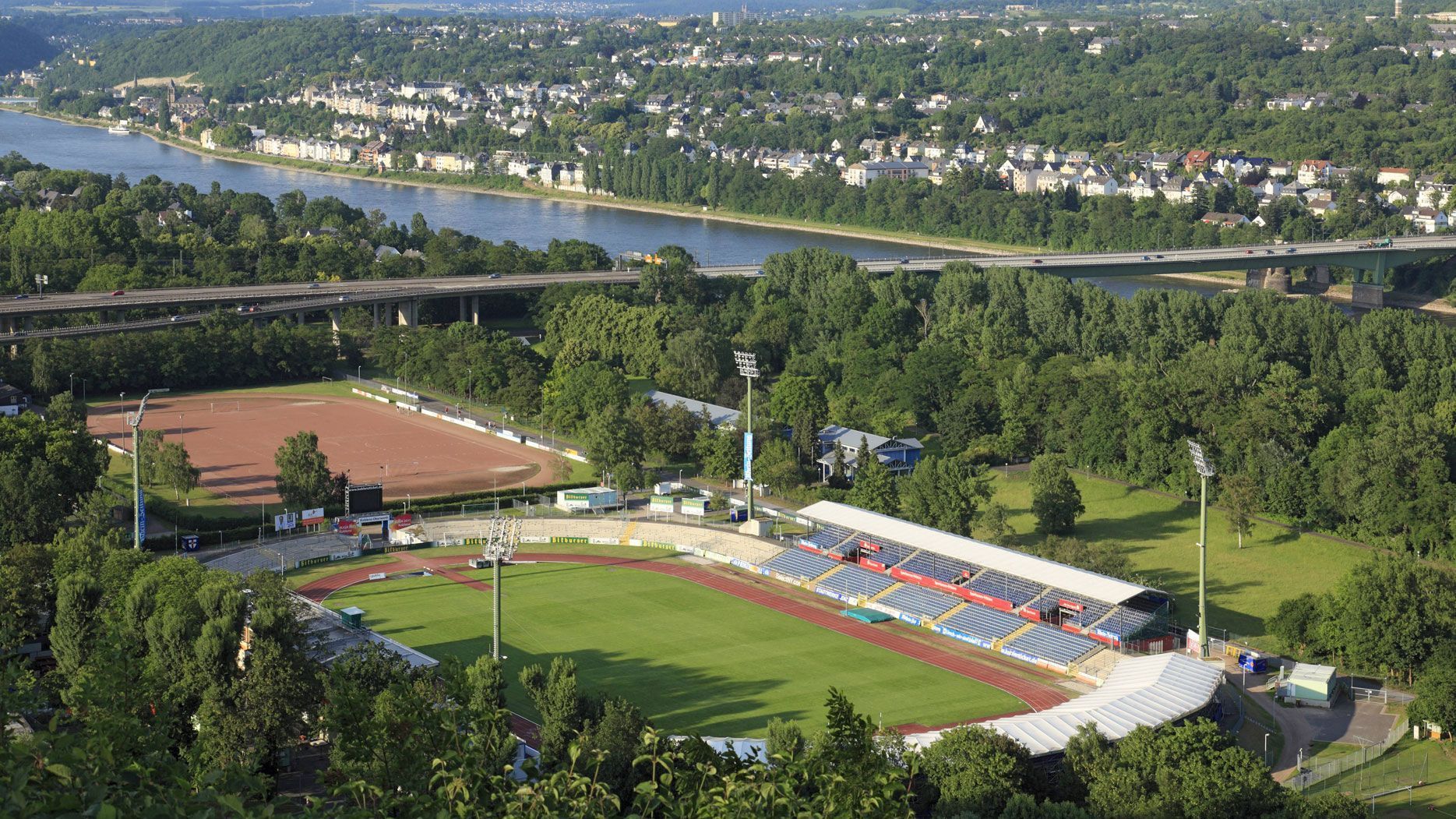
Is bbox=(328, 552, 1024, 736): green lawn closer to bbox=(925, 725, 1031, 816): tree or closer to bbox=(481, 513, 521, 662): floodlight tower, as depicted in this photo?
bbox=(481, 513, 521, 662): floodlight tower

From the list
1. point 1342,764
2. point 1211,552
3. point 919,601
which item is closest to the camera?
point 1342,764

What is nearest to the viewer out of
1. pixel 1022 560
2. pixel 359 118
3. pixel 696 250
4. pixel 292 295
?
pixel 1022 560

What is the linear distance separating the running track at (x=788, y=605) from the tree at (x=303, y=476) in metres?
2.91

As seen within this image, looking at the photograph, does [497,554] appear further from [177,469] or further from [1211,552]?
[1211,552]

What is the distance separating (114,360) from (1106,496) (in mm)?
26774

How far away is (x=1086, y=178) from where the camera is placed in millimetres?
85062

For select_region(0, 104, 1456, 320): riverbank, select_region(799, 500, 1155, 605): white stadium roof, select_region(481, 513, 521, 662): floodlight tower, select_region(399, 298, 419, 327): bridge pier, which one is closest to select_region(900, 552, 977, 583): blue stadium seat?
select_region(799, 500, 1155, 605): white stadium roof

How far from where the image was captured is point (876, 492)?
33.1 m

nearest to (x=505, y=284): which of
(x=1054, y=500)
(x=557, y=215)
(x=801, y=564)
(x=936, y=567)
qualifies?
(x=801, y=564)

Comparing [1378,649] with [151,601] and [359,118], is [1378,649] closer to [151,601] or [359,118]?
[151,601]

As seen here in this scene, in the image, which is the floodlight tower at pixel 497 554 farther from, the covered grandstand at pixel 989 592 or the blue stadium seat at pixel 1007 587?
the blue stadium seat at pixel 1007 587

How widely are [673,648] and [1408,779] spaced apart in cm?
1080

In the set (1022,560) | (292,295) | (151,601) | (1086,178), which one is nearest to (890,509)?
(1022,560)

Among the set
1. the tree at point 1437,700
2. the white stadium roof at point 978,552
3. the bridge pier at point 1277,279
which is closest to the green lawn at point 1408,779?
the tree at point 1437,700
